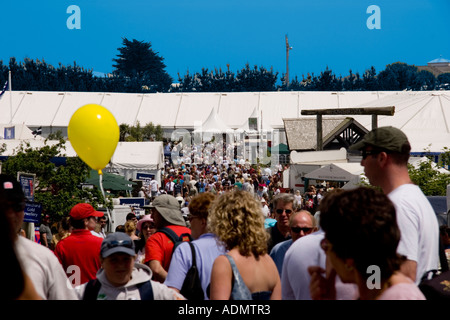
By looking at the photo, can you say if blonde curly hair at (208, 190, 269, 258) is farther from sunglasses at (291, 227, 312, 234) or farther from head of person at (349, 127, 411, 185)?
sunglasses at (291, 227, 312, 234)

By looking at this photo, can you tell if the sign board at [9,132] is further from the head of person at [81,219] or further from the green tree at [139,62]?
the green tree at [139,62]

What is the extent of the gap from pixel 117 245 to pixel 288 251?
879 millimetres

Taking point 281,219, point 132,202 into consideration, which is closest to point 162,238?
point 281,219

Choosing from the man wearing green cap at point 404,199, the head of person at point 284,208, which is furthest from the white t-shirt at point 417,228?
the head of person at point 284,208

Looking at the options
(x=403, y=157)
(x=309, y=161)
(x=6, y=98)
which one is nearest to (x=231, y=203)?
(x=403, y=157)

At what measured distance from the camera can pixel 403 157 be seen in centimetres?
334

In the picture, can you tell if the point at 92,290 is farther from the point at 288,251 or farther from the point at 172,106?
the point at 172,106

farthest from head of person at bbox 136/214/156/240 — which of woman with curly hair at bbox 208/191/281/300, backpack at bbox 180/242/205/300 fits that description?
woman with curly hair at bbox 208/191/281/300

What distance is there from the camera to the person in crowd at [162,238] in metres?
4.88

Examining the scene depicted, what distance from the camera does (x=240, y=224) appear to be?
3.70 meters

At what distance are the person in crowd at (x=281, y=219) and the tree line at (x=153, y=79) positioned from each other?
3655 inches
